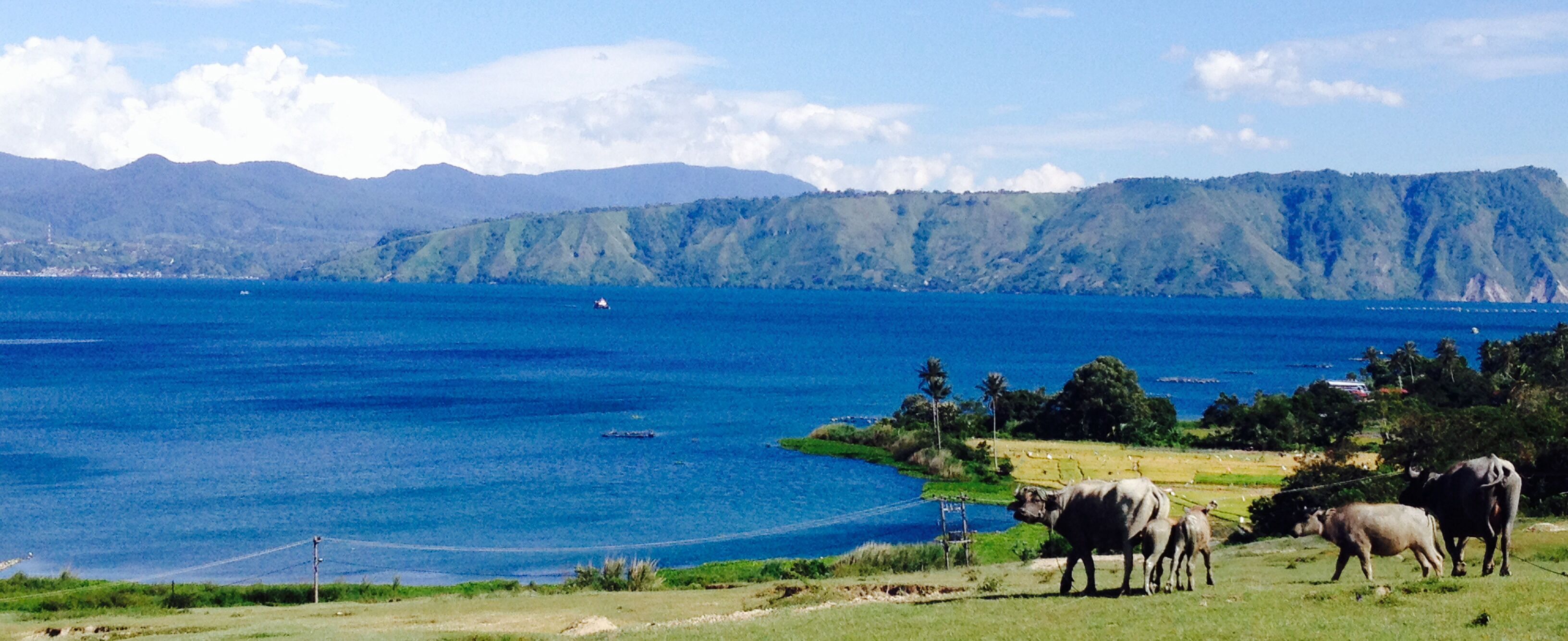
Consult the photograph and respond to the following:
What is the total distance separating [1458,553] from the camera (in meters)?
26.0

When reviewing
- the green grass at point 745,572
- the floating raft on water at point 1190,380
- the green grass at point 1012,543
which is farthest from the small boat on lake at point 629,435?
the floating raft on water at point 1190,380

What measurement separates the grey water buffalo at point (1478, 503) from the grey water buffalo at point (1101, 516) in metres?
5.90

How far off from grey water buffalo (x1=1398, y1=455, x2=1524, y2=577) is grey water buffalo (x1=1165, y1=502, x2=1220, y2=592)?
15.8ft

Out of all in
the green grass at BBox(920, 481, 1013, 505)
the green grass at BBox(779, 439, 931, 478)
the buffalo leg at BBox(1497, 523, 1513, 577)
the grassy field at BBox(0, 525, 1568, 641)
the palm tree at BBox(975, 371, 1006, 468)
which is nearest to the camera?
the grassy field at BBox(0, 525, 1568, 641)

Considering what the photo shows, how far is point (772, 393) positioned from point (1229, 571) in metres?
117

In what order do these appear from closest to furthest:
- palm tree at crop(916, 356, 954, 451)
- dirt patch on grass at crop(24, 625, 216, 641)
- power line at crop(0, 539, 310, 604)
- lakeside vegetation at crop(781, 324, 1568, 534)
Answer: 1. dirt patch on grass at crop(24, 625, 216, 641)
2. power line at crop(0, 539, 310, 604)
3. lakeside vegetation at crop(781, 324, 1568, 534)
4. palm tree at crop(916, 356, 954, 451)

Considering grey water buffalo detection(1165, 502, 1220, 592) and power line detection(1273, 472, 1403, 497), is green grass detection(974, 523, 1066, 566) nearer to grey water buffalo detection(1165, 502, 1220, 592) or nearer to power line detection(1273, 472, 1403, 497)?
power line detection(1273, 472, 1403, 497)

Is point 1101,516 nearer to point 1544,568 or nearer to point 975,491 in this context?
point 1544,568

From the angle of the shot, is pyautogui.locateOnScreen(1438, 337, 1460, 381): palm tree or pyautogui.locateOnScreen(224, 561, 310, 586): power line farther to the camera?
pyautogui.locateOnScreen(1438, 337, 1460, 381): palm tree

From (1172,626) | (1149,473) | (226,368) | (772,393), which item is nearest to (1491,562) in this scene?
(1172,626)

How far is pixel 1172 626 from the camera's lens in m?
21.6

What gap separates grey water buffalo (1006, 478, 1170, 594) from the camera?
2527 cm

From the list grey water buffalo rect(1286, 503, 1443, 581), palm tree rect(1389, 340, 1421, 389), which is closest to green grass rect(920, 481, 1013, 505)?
grey water buffalo rect(1286, 503, 1443, 581)

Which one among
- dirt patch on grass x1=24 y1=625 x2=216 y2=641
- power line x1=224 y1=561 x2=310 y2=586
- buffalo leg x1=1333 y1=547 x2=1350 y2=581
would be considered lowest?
power line x1=224 y1=561 x2=310 y2=586
